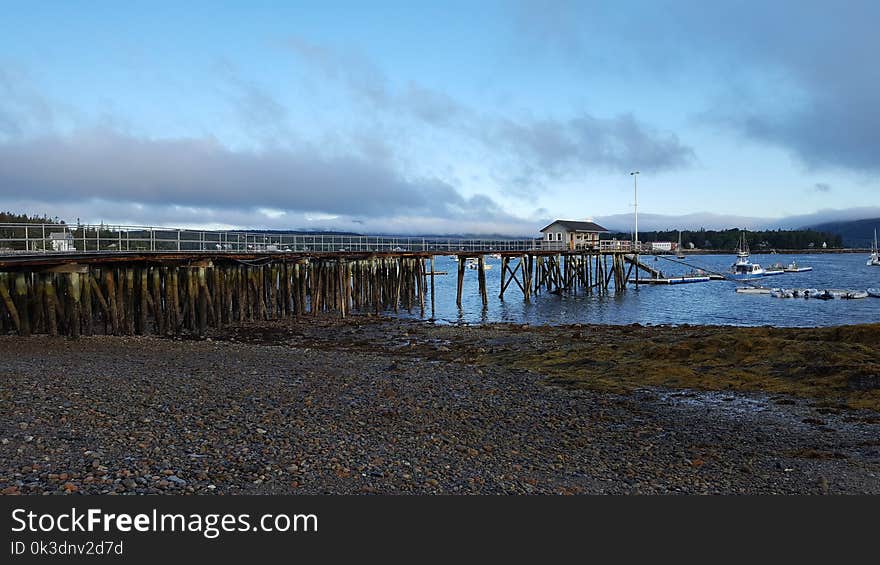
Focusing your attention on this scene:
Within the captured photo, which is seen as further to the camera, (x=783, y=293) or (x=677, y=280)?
(x=677, y=280)

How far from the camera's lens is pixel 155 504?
262 inches

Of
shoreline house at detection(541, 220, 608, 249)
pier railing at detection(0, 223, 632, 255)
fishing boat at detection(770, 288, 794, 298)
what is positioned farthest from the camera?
shoreline house at detection(541, 220, 608, 249)

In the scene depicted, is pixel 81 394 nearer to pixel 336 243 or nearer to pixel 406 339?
pixel 406 339

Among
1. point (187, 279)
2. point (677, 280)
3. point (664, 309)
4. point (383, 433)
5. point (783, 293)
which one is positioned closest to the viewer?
point (383, 433)

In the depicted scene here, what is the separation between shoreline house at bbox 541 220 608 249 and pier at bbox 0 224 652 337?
15.1 meters

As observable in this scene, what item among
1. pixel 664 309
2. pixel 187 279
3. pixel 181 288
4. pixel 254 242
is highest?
pixel 254 242

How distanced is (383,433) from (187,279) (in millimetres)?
18748

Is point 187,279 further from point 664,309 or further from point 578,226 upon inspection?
point 578,226

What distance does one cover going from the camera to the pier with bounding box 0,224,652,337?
70.1 feet

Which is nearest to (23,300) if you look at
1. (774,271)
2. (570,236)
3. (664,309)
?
(664,309)

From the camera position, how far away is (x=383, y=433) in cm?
1080

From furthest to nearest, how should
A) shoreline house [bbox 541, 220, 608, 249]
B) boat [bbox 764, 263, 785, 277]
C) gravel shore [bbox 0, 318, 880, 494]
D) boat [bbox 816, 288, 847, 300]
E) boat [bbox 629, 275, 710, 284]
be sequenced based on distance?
boat [bbox 764, 263, 785, 277] → boat [bbox 629, 275, 710, 284] → shoreline house [bbox 541, 220, 608, 249] → boat [bbox 816, 288, 847, 300] → gravel shore [bbox 0, 318, 880, 494]

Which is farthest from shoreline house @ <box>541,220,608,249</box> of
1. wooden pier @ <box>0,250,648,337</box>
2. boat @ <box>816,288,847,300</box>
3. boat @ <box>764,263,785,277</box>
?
boat @ <box>764,263,785,277</box>

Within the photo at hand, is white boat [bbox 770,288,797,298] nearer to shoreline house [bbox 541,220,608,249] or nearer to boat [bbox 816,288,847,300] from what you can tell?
boat [bbox 816,288,847,300]
